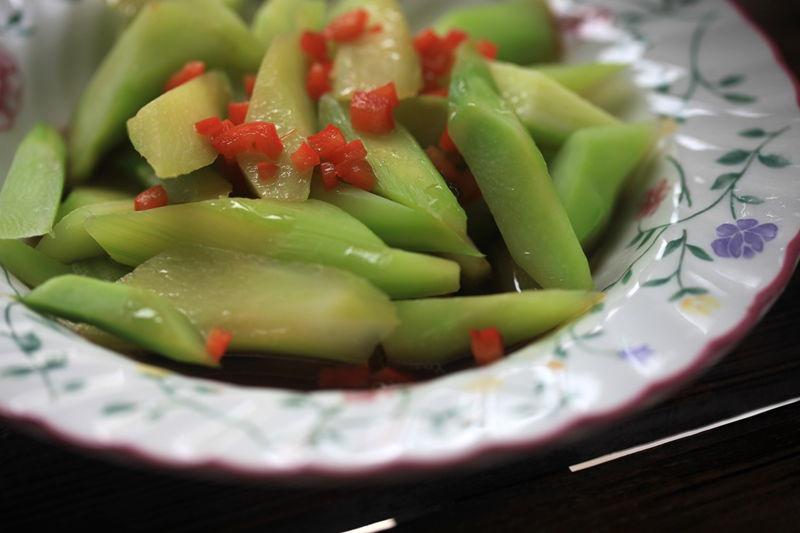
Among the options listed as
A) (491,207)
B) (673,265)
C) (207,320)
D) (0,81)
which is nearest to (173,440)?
(207,320)

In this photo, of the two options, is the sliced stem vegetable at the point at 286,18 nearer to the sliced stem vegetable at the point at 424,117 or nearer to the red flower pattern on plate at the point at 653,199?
the sliced stem vegetable at the point at 424,117

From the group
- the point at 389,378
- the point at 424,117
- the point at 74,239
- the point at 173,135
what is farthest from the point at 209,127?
the point at 389,378

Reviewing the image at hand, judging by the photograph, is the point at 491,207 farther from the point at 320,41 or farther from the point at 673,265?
the point at 320,41

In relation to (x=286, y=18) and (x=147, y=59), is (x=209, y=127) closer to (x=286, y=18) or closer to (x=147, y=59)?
(x=147, y=59)

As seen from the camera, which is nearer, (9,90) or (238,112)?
(238,112)

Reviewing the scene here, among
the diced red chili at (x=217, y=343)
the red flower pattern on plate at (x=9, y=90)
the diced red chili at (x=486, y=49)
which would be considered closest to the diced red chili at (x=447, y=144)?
the diced red chili at (x=486, y=49)

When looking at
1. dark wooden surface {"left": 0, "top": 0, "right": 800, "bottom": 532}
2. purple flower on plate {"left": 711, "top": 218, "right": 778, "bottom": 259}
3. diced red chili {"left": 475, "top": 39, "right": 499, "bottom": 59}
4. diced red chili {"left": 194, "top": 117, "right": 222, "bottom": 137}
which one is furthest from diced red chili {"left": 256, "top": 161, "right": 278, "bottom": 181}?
purple flower on plate {"left": 711, "top": 218, "right": 778, "bottom": 259}
